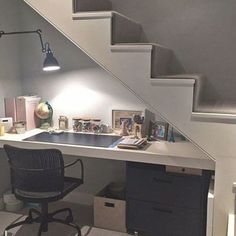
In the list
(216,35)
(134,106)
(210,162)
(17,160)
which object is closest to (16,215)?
(17,160)

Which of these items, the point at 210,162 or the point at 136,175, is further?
the point at 136,175

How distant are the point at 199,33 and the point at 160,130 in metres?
0.90

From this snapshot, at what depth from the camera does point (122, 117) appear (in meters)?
3.26

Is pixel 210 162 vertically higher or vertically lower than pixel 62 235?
higher

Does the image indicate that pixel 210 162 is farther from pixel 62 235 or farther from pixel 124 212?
pixel 62 235

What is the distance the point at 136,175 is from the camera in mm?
2803

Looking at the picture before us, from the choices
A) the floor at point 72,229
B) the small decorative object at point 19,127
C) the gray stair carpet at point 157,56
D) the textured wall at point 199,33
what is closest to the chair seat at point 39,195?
the floor at point 72,229

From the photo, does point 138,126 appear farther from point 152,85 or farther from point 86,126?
point 152,85

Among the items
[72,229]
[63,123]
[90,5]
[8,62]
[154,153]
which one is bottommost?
[72,229]

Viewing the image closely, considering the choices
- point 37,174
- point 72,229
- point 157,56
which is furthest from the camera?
point 72,229

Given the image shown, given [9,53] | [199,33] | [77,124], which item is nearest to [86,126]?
[77,124]

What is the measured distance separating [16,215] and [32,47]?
1700 mm

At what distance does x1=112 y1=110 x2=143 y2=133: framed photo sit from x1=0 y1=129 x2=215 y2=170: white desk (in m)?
0.37

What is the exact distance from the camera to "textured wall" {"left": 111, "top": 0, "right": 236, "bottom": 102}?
282cm
